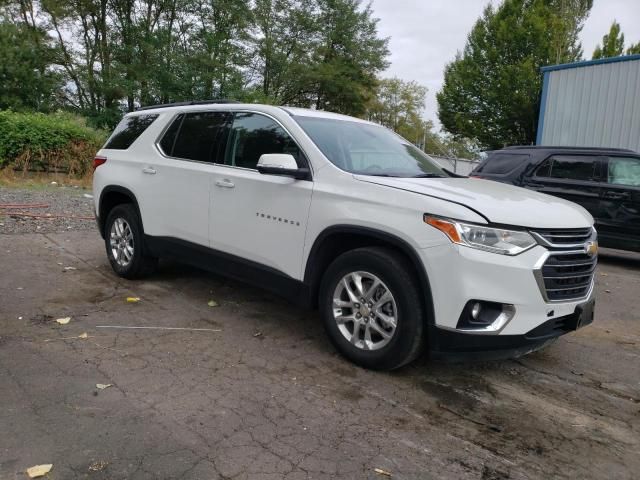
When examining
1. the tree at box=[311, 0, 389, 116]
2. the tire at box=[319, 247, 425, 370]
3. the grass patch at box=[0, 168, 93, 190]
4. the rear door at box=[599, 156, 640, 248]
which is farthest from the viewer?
the tree at box=[311, 0, 389, 116]

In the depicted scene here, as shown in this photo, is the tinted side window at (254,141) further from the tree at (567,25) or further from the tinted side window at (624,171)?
the tree at (567,25)

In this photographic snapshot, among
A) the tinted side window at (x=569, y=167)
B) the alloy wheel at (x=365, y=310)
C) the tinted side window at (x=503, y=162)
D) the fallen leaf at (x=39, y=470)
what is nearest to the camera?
the fallen leaf at (x=39, y=470)

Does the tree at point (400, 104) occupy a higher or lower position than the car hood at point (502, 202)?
higher

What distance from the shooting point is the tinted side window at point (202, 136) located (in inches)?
184

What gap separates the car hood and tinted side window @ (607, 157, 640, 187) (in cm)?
482

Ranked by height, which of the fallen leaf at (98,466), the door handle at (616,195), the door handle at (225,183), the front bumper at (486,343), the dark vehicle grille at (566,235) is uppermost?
the door handle at (616,195)

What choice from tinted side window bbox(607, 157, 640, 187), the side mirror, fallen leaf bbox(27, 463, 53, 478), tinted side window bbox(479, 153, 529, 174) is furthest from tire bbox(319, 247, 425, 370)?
tinted side window bbox(479, 153, 529, 174)

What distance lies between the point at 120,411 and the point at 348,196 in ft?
6.26

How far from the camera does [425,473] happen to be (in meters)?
2.48

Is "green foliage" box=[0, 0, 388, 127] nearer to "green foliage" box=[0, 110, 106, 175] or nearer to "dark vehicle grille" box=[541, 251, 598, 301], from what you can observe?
"green foliage" box=[0, 110, 106, 175]

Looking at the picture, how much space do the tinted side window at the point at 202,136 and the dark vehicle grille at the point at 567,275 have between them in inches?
111

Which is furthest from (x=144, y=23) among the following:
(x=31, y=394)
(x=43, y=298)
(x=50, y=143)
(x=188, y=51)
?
(x=31, y=394)

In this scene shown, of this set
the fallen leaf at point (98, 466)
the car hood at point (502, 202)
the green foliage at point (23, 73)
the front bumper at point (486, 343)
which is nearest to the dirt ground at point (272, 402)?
the fallen leaf at point (98, 466)

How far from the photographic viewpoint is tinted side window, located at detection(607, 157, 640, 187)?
768 centimetres
